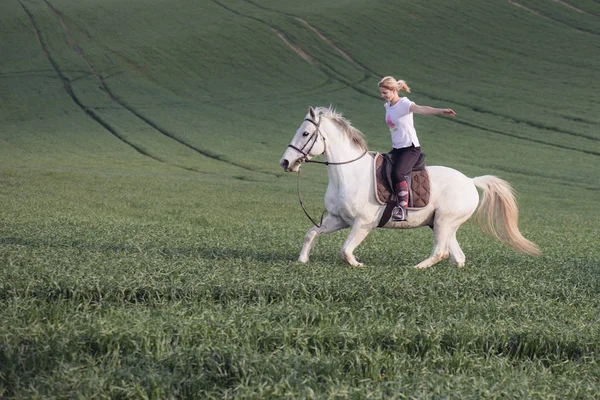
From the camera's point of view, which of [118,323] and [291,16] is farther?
[291,16]

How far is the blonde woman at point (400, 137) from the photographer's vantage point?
11.2 metres

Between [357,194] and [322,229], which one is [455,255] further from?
[322,229]

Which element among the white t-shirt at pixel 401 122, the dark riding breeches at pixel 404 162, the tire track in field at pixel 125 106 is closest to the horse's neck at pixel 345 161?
the dark riding breeches at pixel 404 162

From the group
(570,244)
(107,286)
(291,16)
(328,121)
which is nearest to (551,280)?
(328,121)

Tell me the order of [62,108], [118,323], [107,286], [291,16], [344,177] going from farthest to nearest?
1. [291,16]
2. [62,108]
3. [344,177]
4. [107,286]
5. [118,323]

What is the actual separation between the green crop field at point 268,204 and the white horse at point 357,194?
654 mm

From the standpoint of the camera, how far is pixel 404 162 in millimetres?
11336

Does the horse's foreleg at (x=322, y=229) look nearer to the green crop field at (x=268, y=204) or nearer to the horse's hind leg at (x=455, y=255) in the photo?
the green crop field at (x=268, y=204)

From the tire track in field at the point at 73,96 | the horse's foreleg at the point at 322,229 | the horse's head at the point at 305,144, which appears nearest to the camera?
the horse's head at the point at 305,144

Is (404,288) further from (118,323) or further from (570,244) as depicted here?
(570,244)

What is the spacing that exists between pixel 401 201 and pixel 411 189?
0.29 meters

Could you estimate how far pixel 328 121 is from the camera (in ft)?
38.6

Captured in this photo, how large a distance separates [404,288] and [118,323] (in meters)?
3.67

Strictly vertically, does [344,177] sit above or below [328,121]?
below
